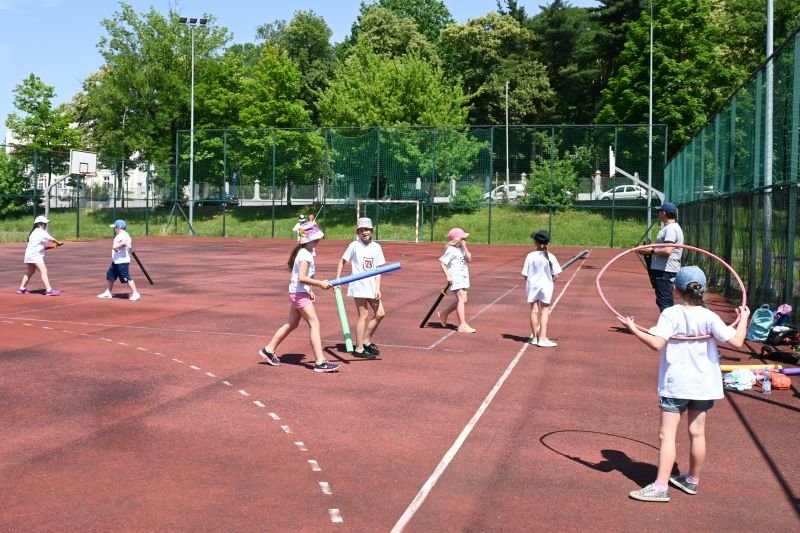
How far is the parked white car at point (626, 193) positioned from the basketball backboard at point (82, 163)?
83.9 feet

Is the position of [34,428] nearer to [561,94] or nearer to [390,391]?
[390,391]

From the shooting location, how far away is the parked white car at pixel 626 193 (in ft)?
140

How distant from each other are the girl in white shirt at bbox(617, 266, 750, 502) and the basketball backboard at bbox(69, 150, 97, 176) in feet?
129

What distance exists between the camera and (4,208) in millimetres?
41875

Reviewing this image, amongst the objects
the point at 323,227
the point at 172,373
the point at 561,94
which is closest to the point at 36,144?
the point at 323,227

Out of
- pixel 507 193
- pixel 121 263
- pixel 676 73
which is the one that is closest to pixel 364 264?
pixel 121 263

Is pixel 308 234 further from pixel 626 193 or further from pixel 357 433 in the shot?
pixel 626 193

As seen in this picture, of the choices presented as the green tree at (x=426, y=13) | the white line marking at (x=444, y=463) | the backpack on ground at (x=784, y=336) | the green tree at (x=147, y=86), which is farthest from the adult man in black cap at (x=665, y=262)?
the green tree at (x=426, y=13)

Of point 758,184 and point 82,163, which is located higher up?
point 82,163

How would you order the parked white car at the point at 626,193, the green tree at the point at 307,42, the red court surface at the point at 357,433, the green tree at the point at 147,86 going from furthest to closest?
the green tree at the point at 307,42 < the green tree at the point at 147,86 < the parked white car at the point at 626,193 < the red court surface at the point at 357,433

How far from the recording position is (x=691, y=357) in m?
6.04

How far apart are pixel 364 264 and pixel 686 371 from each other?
5834mm

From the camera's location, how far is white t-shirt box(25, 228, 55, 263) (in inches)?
710

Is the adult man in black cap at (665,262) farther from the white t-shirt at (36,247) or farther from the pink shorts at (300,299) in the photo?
the white t-shirt at (36,247)
